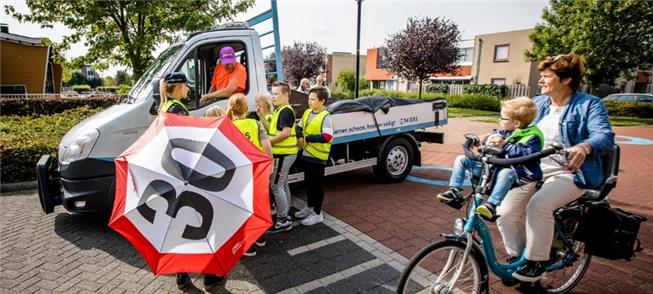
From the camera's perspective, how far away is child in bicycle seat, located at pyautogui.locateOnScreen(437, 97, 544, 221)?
252 cm

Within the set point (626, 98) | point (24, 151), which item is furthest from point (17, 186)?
point (626, 98)

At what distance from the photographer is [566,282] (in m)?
3.23

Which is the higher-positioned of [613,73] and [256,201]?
[613,73]

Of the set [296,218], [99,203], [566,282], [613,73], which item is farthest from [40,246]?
[613,73]

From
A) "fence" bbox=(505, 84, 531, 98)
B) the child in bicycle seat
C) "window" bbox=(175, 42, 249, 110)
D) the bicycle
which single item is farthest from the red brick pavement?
"fence" bbox=(505, 84, 531, 98)

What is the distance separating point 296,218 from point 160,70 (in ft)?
8.80

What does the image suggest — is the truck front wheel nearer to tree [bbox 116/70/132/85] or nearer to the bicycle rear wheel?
the bicycle rear wheel

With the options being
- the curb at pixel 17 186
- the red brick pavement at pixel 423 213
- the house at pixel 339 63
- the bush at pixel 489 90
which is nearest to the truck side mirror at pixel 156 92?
the red brick pavement at pixel 423 213

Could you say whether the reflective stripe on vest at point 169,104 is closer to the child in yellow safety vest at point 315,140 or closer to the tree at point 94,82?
the child in yellow safety vest at point 315,140

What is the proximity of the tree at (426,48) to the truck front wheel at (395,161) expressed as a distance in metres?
18.6

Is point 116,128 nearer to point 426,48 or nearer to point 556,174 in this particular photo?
point 556,174

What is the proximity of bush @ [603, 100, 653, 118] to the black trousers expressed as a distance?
25113 mm

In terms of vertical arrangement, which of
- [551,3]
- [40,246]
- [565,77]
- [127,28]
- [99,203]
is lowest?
[40,246]

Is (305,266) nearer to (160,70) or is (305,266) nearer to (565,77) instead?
(565,77)
